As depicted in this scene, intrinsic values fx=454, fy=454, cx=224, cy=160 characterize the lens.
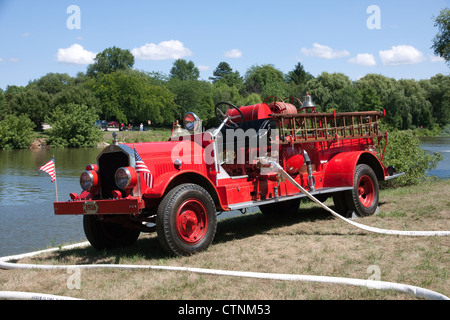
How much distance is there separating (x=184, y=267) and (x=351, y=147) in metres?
5.52

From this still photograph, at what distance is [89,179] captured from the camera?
669 cm

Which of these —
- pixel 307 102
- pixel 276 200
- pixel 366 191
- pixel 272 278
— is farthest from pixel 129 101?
pixel 272 278

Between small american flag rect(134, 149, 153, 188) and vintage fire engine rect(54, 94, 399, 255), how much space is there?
0.05 feet

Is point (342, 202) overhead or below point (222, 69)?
below

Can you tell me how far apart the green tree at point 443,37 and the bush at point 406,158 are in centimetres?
849

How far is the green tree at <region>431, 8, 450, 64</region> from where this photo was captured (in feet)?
72.5

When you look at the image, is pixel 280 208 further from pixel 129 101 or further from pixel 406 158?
pixel 129 101

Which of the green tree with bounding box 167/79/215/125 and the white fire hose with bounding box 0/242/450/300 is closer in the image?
the white fire hose with bounding box 0/242/450/300

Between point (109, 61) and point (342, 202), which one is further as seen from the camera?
point (109, 61)

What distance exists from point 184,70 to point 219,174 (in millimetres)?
127748

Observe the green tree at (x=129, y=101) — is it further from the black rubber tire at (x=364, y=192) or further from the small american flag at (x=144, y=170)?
the small american flag at (x=144, y=170)

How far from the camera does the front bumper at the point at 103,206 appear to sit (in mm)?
6020

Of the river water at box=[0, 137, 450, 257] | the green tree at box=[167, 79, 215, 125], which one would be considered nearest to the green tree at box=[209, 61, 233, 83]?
the green tree at box=[167, 79, 215, 125]

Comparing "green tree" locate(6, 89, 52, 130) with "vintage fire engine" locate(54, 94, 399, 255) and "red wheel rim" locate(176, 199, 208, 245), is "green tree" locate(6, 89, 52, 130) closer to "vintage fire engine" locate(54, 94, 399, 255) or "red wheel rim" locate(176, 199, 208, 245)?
"vintage fire engine" locate(54, 94, 399, 255)
